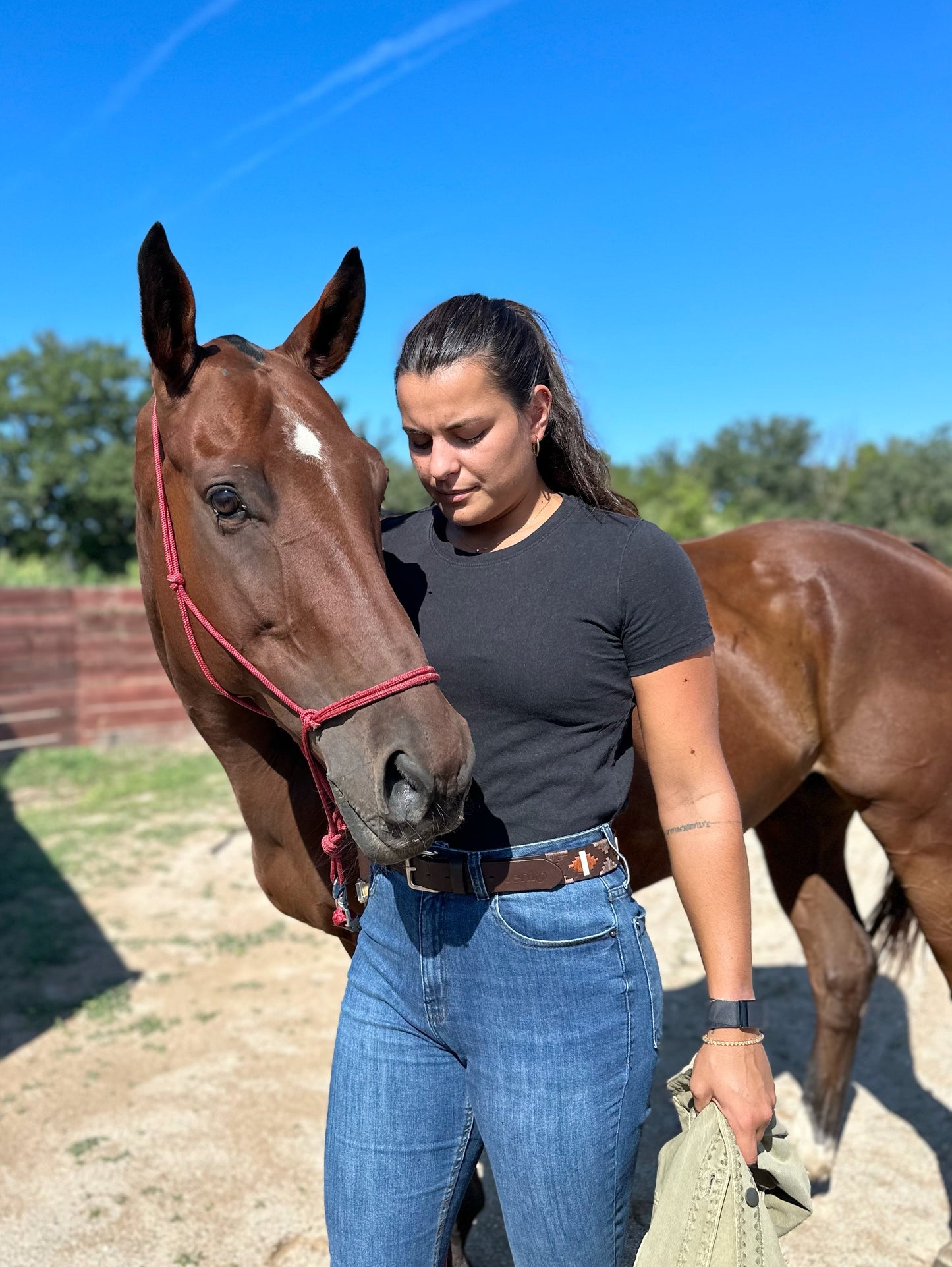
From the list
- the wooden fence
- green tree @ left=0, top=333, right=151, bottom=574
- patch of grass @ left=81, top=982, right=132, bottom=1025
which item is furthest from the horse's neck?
green tree @ left=0, top=333, right=151, bottom=574

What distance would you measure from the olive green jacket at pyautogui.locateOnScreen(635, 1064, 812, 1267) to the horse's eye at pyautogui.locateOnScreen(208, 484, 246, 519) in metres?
1.28

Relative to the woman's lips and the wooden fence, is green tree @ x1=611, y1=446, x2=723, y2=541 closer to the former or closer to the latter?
the wooden fence

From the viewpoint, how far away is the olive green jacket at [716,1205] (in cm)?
125

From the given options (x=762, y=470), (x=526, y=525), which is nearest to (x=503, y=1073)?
(x=526, y=525)

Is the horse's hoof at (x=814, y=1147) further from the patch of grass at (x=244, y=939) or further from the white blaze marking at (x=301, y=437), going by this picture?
the patch of grass at (x=244, y=939)

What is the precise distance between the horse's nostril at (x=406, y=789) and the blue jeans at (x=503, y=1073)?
16cm

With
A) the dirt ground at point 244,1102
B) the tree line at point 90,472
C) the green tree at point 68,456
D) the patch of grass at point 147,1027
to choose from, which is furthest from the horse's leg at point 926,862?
the green tree at point 68,456

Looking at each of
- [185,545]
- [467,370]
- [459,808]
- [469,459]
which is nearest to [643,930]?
[459,808]

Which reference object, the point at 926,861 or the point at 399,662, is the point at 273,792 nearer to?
the point at 399,662

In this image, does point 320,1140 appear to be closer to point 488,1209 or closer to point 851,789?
point 488,1209

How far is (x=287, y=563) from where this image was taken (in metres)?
1.61

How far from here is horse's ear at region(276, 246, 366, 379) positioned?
2023 millimetres

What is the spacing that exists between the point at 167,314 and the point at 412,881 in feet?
3.91

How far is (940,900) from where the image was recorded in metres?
2.84
